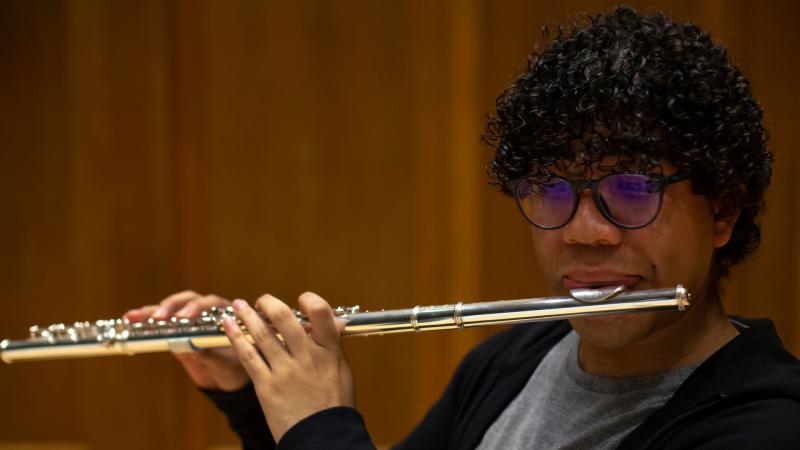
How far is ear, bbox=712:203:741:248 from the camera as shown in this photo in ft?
3.03

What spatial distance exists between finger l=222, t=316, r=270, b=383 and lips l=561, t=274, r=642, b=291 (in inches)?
12.4

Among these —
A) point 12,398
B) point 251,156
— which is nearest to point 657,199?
point 251,156

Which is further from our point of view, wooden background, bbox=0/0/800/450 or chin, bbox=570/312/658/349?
wooden background, bbox=0/0/800/450

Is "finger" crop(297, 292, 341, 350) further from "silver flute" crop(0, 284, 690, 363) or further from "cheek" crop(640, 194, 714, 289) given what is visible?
"cheek" crop(640, 194, 714, 289)

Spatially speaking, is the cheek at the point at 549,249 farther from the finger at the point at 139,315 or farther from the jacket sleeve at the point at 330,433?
the finger at the point at 139,315

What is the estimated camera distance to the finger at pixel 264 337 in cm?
97

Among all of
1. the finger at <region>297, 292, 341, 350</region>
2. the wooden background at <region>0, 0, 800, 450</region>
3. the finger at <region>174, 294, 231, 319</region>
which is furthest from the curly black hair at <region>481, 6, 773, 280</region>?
the wooden background at <region>0, 0, 800, 450</region>

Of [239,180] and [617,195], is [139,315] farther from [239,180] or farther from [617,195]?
[239,180]

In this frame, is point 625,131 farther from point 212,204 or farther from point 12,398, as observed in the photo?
point 12,398

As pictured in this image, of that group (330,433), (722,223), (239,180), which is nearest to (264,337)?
(330,433)

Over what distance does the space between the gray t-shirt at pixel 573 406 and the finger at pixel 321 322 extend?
191 mm

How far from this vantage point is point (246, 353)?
99 cm

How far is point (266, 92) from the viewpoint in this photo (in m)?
1.92

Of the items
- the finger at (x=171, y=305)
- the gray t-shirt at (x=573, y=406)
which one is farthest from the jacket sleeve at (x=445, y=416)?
the finger at (x=171, y=305)
